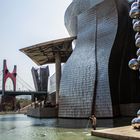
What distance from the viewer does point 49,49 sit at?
1703 inches

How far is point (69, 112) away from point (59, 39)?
14029mm

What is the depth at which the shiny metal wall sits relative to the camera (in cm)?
2789

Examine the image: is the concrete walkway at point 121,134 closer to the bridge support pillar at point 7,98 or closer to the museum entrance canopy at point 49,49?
the museum entrance canopy at point 49,49

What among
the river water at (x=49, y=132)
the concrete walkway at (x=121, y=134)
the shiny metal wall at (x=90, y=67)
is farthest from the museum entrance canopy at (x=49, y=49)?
the concrete walkway at (x=121, y=134)

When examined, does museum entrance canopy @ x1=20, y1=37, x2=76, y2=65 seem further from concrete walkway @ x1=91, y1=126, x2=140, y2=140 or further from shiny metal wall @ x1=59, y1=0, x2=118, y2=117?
concrete walkway @ x1=91, y1=126, x2=140, y2=140

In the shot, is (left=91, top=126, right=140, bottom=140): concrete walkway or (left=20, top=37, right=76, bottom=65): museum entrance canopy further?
(left=20, top=37, right=76, bottom=65): museum entrance canopy

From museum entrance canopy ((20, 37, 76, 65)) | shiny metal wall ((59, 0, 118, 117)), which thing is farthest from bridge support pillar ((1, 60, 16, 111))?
shiny metal wall ((59, 0, 118, 117))

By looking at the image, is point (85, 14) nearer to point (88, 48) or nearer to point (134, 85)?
point (88, 48)

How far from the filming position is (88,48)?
32156 millimetres

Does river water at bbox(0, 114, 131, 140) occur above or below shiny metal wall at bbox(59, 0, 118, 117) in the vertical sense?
below

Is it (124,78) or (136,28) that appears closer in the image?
(136,28)

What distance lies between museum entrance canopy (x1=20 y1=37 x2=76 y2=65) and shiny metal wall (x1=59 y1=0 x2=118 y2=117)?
6.69 meters

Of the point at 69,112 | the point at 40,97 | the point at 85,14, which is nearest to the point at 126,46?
the point at 85,14

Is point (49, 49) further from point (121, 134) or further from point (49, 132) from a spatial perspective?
point (121, 134)
